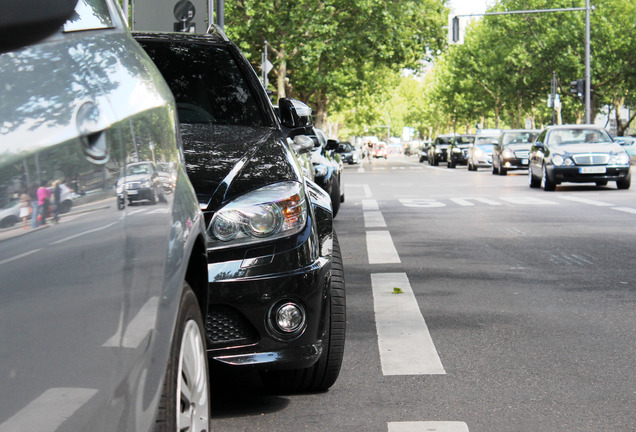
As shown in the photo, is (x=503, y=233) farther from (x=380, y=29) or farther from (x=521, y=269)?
(x=380, y=29)

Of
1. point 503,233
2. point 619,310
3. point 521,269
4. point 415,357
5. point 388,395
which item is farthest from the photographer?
point 503,233

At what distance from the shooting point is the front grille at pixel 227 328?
4.23 meters

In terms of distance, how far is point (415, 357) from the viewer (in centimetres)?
562

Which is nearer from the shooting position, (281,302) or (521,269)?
(281,302)

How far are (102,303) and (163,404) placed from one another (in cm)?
65

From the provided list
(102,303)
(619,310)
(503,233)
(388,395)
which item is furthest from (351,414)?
(503,233)

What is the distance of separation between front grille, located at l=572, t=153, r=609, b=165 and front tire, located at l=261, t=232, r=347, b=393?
20226 millimetres

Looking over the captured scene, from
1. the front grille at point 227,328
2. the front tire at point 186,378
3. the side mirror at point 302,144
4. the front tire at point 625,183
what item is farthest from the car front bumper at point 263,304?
the front tire at point 625,183

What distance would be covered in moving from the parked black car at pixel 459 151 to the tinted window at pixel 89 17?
4965cm

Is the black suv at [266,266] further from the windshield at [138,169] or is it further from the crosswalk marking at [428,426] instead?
the windshield at [138,169]

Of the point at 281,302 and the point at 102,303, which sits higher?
the point at 102,303

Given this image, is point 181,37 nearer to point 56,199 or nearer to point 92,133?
point 92,133

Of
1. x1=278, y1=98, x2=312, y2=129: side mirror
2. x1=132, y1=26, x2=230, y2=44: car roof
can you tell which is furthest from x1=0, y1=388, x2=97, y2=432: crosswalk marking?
x1=278, y1=98, x2=312, y2=129: side mirror

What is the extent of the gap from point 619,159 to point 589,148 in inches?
28.1
